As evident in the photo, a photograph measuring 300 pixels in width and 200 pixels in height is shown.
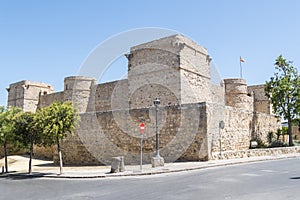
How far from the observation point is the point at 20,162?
21328mm

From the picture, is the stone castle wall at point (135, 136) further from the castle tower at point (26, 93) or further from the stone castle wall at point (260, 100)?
the castle tower at point (26, 93)

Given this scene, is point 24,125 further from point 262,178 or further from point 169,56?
point 262,178

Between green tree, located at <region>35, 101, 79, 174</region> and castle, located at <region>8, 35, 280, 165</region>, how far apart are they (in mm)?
4076

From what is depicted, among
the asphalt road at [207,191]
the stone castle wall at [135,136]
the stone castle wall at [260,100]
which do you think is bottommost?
the asphalt road at [207,191]

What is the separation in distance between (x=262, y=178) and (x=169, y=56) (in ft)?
37.4

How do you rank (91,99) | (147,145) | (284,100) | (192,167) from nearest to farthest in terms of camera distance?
(192,167), (147,145), (284,100), (91,99)

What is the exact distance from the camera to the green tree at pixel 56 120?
13.0 metres

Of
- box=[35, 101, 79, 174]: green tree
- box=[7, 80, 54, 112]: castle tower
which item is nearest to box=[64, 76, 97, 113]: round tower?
box=[7, 80, 54, 112]: castle tower

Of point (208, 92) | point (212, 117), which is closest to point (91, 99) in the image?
point (208, 92)

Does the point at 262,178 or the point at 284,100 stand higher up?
the point at 284,100

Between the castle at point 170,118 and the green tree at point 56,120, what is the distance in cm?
408

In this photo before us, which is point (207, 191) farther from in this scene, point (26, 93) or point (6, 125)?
point (26, 93)

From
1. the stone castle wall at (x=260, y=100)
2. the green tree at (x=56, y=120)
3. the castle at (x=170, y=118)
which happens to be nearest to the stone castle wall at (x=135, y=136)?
the castle at (x=170, y=118)

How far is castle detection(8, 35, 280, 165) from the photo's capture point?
14.7m
